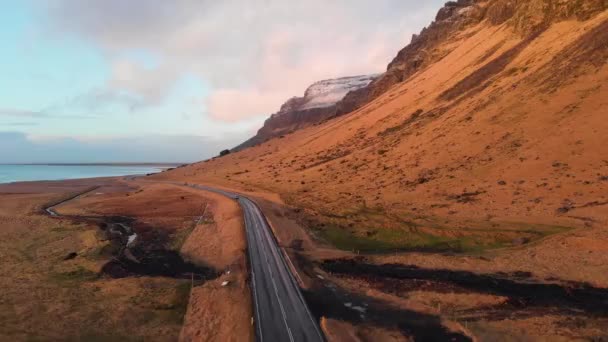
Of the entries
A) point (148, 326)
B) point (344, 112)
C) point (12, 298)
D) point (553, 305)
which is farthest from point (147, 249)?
point (344, 112)

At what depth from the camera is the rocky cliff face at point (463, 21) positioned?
91625 millimetres

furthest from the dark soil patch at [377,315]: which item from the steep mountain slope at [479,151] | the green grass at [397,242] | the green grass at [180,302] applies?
the steep mountain slope at [479,151]

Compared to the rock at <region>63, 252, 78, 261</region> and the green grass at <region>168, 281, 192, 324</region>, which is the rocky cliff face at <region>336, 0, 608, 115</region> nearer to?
the green grass at <region>168, 281, 192, 324</region>

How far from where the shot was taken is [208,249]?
153 ft

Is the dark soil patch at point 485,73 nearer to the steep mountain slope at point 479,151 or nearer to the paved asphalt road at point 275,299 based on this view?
the steep mountain slope at point 479,151

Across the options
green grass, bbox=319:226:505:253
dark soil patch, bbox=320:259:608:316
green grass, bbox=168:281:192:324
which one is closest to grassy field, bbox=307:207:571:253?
green grass, bbox=319:226:505:253

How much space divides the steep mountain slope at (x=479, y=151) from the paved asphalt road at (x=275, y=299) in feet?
29.1

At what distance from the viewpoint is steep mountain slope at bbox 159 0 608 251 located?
46.8m

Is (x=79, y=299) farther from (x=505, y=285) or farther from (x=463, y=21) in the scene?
(x=463, y=21)

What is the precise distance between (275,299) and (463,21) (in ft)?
440

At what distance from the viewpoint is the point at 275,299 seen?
30.3m

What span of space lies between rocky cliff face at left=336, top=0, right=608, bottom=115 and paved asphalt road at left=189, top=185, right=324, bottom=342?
80558mm

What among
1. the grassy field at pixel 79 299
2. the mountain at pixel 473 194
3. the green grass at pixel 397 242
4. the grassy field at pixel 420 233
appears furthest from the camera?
the green grass at pixel 397 242

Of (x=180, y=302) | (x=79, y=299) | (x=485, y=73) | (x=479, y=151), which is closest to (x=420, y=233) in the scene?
(x=180, y=302)
